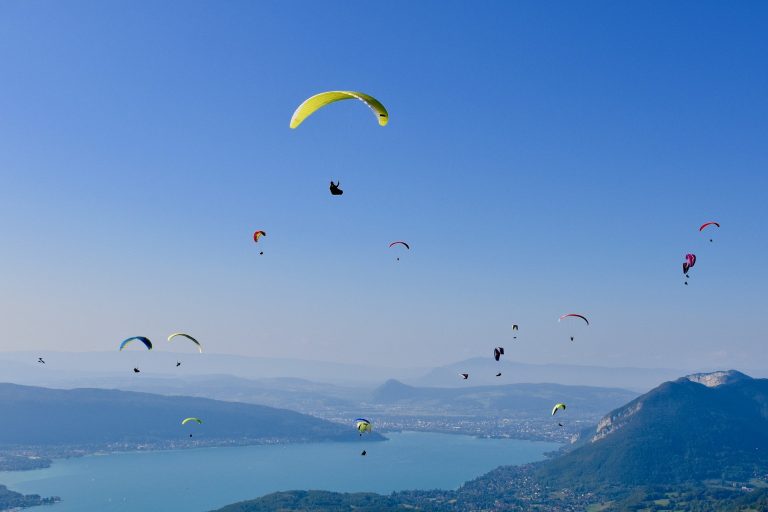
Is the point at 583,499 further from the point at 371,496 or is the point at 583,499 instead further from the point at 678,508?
the point at 371,496

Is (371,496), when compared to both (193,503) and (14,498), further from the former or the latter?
(14,498)

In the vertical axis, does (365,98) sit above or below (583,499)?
above

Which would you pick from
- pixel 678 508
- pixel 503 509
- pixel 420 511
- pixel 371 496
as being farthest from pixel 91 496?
pixel 678 508

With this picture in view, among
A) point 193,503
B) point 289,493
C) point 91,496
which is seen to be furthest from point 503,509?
point 91,496

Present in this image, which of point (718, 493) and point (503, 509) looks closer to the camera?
point (503, 509)

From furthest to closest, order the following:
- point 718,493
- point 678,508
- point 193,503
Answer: point 193,503 < point 718,493 < point 678,508

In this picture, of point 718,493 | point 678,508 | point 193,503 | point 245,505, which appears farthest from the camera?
point 193,503
